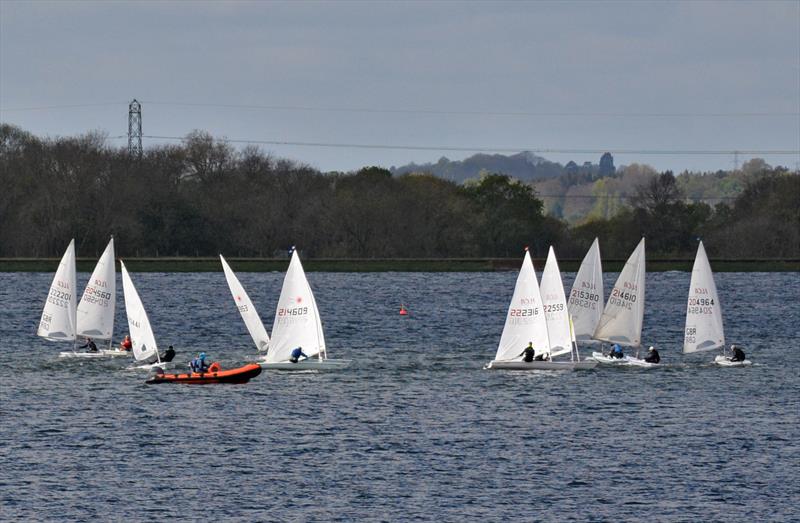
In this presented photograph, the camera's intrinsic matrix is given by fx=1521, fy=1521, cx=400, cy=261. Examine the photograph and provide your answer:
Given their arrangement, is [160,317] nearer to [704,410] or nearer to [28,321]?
[28,321]

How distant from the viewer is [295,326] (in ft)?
290

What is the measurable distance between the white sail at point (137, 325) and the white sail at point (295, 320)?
746cm

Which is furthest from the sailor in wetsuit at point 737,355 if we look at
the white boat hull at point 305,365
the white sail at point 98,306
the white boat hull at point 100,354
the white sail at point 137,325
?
the white sail at point 98,306

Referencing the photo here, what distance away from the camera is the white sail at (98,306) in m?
97.8

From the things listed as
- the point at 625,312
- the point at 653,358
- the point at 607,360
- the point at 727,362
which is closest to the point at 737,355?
the point at 727,362

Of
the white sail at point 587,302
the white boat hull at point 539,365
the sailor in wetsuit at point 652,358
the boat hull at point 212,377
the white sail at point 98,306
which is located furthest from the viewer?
the white sail at point 98,306

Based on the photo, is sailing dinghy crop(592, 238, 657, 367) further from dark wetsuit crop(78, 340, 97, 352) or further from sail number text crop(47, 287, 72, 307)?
sail number text crop(47, 287, 72, 307)

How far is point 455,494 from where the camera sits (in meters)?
57.7

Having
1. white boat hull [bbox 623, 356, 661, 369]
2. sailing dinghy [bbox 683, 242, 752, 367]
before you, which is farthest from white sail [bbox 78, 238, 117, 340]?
sailing dinghy [bbox 683, 242, 752, 367]

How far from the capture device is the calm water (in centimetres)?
5584

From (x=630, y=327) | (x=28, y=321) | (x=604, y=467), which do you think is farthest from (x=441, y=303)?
(x=604, y=467)

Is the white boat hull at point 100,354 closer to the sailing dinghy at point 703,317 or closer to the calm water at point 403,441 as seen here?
the calm water at point 403,441

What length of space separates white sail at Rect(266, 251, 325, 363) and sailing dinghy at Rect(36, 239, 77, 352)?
641 inches

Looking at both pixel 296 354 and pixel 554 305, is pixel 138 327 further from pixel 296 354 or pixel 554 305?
pixel 554 305
